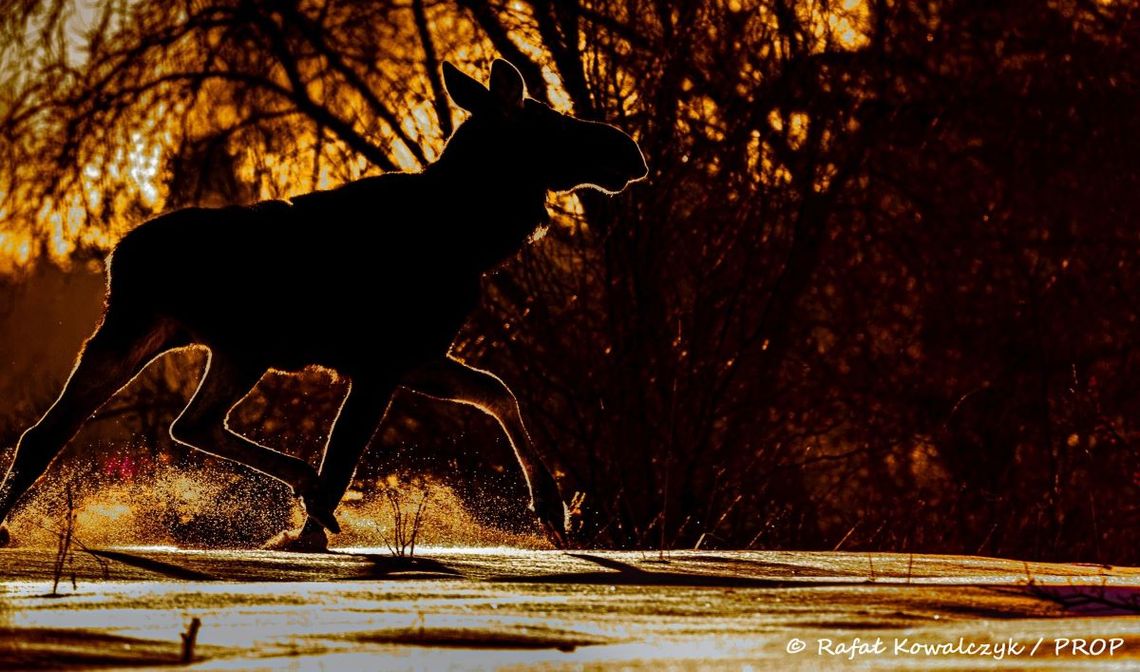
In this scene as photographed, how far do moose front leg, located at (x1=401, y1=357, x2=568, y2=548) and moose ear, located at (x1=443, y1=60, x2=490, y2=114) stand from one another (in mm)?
898

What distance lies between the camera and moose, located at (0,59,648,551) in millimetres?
5562

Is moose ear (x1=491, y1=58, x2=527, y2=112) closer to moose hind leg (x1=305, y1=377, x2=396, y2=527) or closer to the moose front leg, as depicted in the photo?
the moose front leg

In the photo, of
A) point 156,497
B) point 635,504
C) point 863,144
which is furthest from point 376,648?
point 863,144

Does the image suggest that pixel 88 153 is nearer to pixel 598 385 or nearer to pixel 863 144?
pixel 598 385

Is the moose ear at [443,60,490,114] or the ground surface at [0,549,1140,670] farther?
the moose ear at [443,60,490,114]

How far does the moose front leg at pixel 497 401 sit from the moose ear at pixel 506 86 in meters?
0.93

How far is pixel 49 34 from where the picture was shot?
10484mm

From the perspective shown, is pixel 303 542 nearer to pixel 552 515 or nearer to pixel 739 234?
pixel 552 515

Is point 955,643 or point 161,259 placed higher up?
point 161,259

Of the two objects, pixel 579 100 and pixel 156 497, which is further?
pixel 579 100

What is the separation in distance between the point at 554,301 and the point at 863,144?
7.06 ft

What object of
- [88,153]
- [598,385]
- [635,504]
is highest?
[88,153]

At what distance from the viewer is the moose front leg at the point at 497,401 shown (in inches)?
240

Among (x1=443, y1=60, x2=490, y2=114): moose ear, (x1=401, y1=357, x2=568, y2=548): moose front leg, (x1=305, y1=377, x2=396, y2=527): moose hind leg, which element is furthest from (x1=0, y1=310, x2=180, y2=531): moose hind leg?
(x1=443, y1=60, x2=490, y2=114): moose ear
